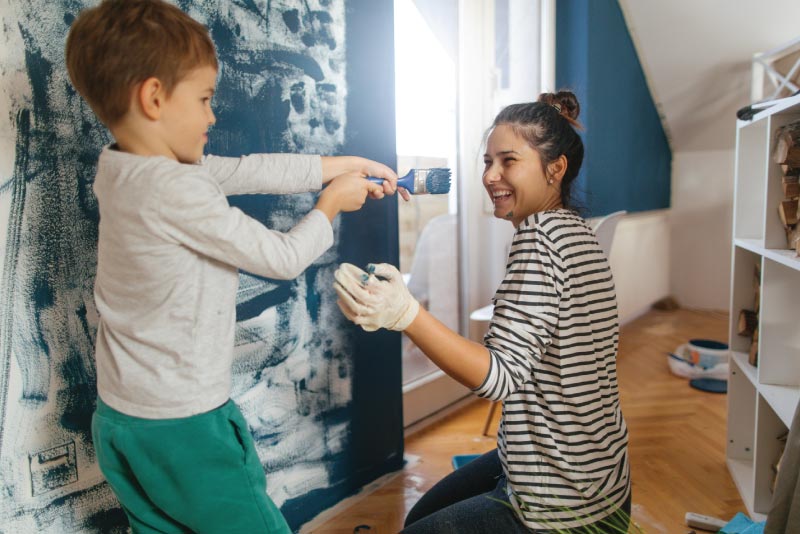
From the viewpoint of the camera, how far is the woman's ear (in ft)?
3.98

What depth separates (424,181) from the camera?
3.74 ft

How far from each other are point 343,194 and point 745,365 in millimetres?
1609

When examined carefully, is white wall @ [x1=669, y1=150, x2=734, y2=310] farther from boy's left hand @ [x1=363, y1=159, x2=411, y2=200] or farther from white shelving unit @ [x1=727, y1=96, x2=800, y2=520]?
boy's left hand @ [x1=363, y1=159, x2=411, y2=200]

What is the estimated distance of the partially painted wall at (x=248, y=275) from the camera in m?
1.07

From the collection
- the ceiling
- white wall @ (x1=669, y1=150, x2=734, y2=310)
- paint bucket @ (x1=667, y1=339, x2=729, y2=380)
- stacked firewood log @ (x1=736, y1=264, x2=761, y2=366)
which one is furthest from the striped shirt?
white wall @ (x1=669, y1=150, x2=734, y2=310)

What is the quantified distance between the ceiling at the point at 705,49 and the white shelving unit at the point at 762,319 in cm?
191

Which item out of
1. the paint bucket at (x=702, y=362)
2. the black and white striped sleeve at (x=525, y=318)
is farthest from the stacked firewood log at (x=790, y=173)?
the paint bucket at (x=702, y=362)

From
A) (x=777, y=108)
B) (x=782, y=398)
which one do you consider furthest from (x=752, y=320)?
(x=777, y=108)

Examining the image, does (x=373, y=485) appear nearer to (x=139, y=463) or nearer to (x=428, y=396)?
(x=428, y=396)

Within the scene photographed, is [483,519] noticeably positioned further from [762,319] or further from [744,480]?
[744,480]

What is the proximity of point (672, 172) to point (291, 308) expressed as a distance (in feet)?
13.1

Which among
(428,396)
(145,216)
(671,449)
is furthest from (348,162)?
(671,449)

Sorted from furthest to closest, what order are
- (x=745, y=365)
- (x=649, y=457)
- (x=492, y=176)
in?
(x=649, y=457), (x=745, y=365), (x=492, y=176)

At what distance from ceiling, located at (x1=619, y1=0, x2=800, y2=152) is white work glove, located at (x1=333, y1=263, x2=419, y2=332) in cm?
341
